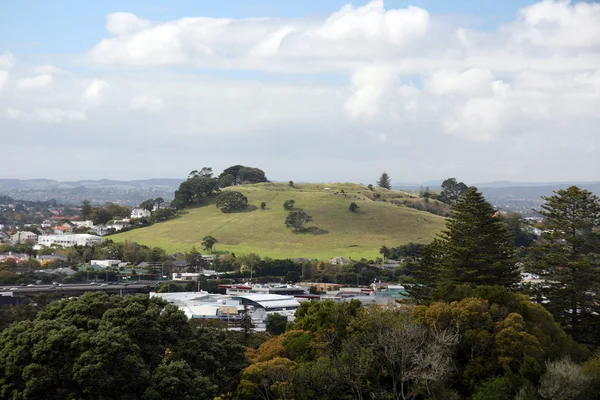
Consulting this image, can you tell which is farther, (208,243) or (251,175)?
(251,175)

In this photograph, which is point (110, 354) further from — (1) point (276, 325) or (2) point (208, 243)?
(2) point (208, 243)

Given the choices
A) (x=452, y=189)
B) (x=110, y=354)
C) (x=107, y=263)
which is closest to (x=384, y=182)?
(x=452, y=189)

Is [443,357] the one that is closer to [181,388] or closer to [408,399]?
[408,399]

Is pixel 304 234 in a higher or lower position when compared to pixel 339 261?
higher

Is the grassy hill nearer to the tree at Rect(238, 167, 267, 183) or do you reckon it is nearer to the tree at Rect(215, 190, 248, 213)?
the tree at Rect(215, 190, 248, 213)

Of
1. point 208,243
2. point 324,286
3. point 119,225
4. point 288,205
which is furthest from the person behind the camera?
point 119,225

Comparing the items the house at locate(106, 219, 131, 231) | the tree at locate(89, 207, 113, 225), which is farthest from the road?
the tree at locate(89, 207, 113, 225)
